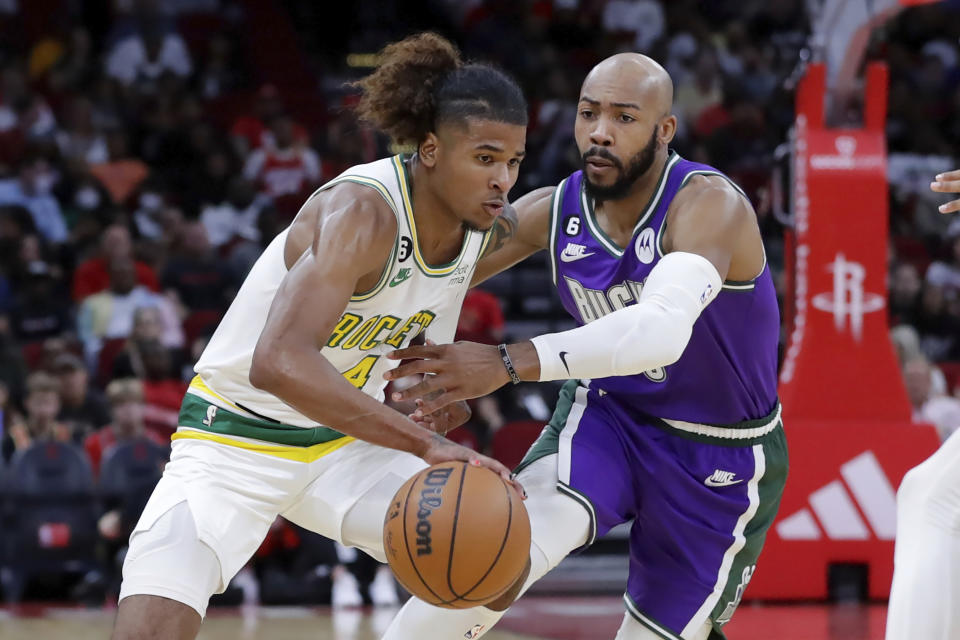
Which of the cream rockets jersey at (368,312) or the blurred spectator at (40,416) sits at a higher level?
the cream rockets jersey at (368,312)

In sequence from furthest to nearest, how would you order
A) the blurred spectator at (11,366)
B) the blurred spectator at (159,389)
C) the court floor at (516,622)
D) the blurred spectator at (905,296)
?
the blurred spectator at (905,296) → the blurred spectator at (11,366) → the blurred spectator at (159,389) → the court floor at (516,622)

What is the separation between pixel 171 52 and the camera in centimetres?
1316

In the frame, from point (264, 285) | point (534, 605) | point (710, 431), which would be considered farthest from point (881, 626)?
point (264, 285)

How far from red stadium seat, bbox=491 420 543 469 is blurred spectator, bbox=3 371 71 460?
267 cm

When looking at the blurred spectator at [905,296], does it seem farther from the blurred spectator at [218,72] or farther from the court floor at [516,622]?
the blurred spectator at [218,72]

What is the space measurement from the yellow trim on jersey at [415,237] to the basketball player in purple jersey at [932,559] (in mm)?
1456

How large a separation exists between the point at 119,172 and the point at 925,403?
273 inches

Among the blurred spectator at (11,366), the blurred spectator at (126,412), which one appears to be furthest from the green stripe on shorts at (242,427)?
the blurred spectator at (11,366)

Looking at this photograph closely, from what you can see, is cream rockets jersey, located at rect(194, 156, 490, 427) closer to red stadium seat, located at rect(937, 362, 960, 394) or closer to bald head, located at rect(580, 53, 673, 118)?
bald head, located at rect(580, 53, 673, 118)

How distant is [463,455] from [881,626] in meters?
3.98

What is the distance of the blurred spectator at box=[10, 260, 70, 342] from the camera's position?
9938 millimetres

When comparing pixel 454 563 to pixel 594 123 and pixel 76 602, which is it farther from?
pixel 76 602

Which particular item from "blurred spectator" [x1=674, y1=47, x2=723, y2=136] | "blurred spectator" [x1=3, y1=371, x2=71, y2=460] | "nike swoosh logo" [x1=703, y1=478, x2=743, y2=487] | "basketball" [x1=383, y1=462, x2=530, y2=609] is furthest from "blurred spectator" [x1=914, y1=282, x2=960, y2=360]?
"basketball" [x1=383, y1=462, x2=530, y2=609]

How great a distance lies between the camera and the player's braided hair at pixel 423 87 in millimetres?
3832
